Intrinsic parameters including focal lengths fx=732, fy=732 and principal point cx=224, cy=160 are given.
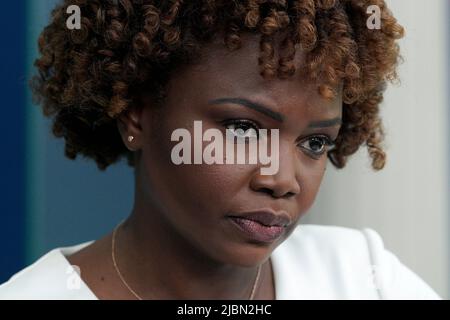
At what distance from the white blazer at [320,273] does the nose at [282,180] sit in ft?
1.11

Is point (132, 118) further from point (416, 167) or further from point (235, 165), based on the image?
point (416, 167)

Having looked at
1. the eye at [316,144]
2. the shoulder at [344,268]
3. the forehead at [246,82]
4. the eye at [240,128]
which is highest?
the forehead at [246,82]

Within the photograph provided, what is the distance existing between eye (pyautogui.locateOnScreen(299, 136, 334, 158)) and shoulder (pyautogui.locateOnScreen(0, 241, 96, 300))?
19.8 inches

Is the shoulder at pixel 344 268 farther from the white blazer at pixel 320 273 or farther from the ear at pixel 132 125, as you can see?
the ear at pixel 132 125

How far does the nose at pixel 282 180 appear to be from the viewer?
124cm

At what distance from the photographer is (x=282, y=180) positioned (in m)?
1.25

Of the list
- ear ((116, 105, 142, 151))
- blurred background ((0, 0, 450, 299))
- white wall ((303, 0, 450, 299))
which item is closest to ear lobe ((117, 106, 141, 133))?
ear ((116, 105, 142, 151))

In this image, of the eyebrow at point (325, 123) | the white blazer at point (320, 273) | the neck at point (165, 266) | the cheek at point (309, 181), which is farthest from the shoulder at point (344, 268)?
the eyebrow at point (325, 123)

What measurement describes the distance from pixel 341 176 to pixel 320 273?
634 mm

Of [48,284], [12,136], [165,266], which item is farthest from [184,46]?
[12,136]

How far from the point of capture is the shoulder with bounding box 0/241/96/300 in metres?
1.41

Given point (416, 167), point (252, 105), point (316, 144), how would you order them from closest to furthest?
point (252, 105), point (316, 144), point (416, 167)

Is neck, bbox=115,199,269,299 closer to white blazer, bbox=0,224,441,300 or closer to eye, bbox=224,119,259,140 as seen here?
white blazer, bbox=0,224,441,300
